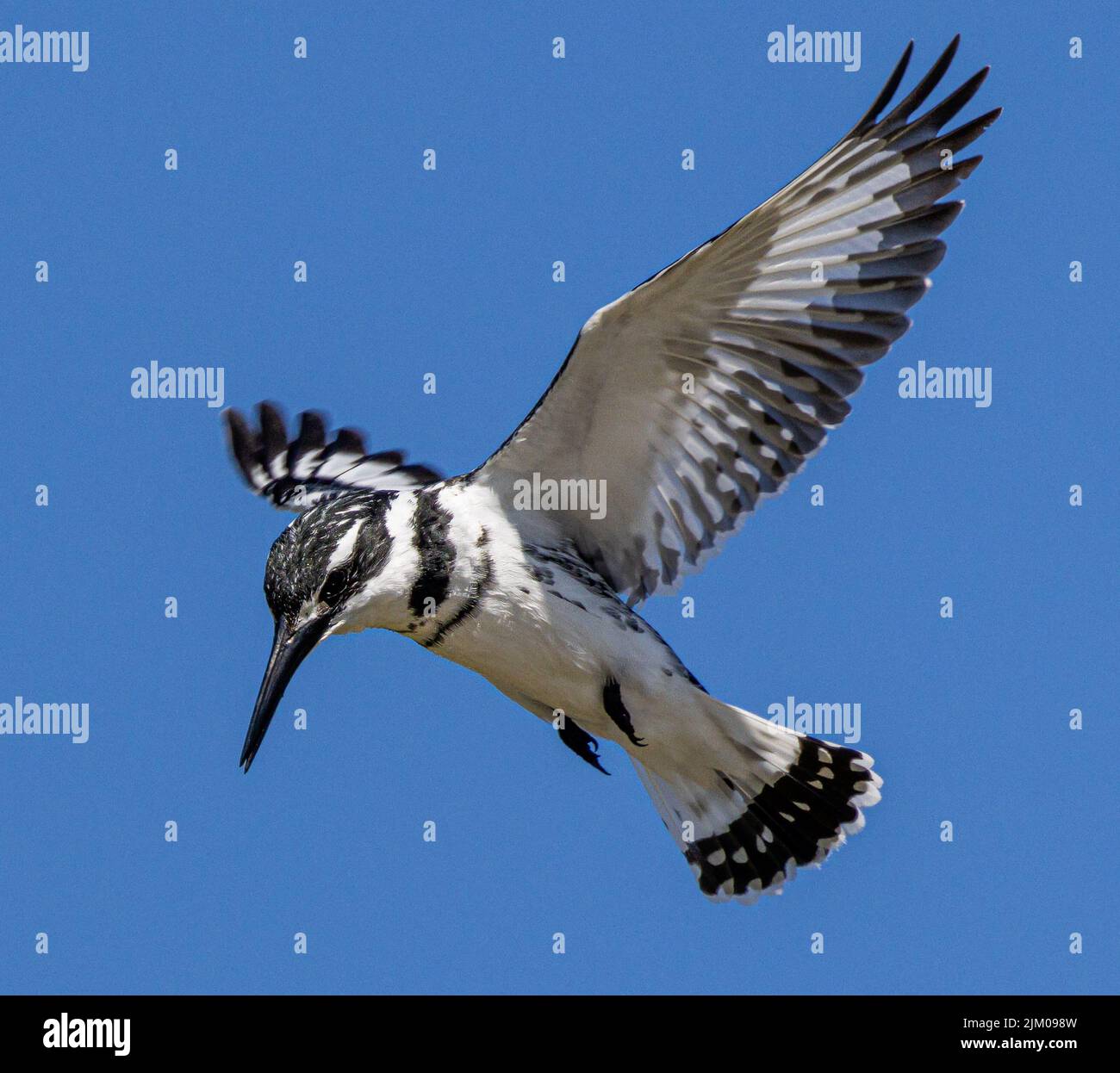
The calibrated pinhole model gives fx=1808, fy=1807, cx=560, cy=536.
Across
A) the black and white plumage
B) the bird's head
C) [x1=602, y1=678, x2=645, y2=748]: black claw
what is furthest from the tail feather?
the bird's head

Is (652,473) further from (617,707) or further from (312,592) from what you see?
(312,592)

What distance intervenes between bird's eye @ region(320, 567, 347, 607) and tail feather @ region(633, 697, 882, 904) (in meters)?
1.75

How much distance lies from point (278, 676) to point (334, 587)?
1.31ft

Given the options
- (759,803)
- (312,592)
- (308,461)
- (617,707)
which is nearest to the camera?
(312,592)

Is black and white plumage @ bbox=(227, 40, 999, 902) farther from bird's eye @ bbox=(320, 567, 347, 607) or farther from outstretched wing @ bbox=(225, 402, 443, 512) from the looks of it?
outstretched wing @ bbox=(225, 402, 443, 512)

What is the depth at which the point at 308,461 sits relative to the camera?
9.55 m

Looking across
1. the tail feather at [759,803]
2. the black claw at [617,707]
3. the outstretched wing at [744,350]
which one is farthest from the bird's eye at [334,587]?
the tail feather at [759,803]

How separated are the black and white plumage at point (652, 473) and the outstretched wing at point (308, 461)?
1718mm

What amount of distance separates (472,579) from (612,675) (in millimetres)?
686

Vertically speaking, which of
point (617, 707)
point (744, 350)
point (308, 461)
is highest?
point (308, 461)

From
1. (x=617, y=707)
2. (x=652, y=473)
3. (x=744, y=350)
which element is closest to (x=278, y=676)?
(x=617, y=707)

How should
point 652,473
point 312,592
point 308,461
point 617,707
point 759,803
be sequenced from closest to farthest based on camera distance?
1. point 312,592
2. point 617,707
3. point 652,473
4. point 759,803
5. point 308,461

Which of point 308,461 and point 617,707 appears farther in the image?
point 308,461

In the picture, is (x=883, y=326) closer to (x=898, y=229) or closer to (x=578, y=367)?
(x=898, y=229)
